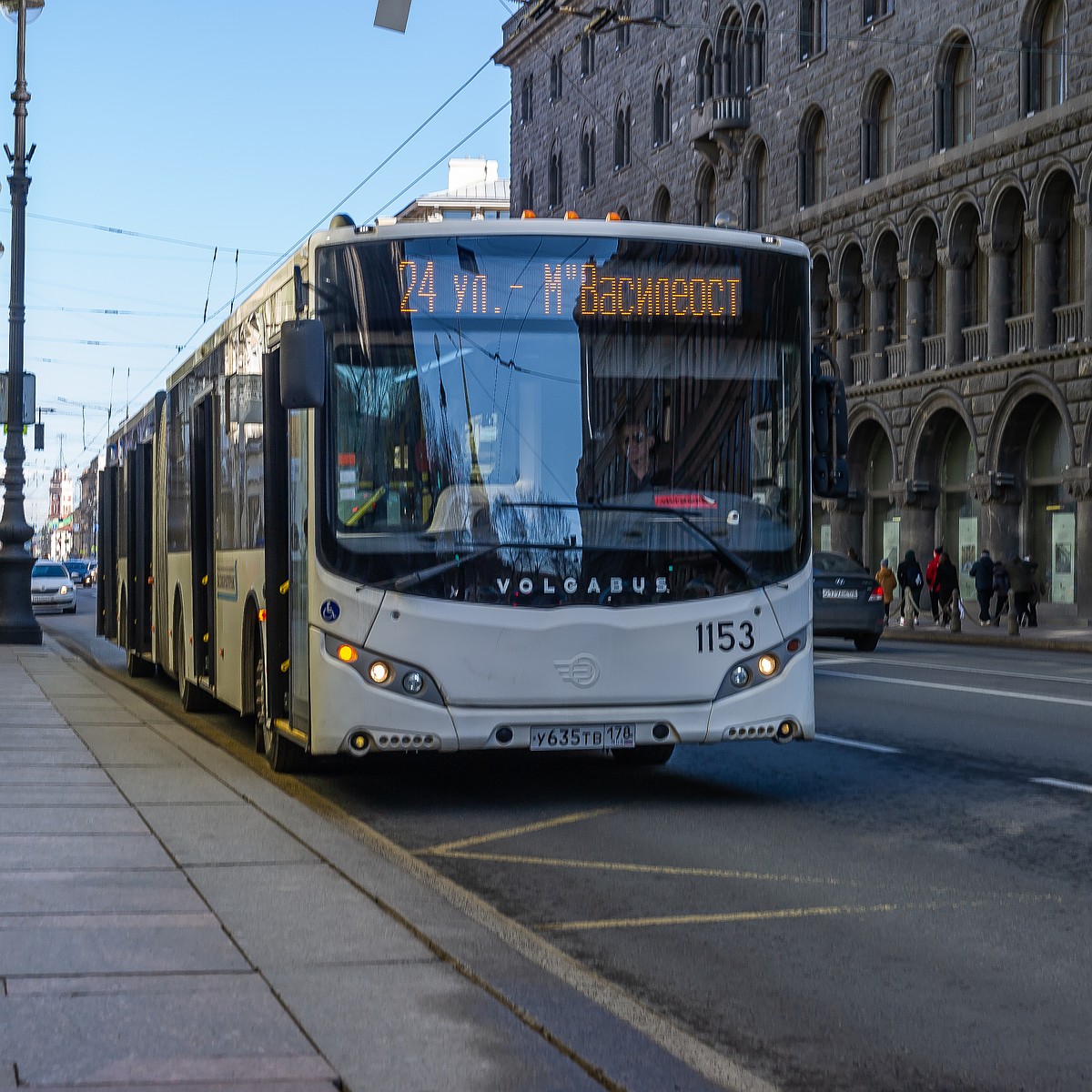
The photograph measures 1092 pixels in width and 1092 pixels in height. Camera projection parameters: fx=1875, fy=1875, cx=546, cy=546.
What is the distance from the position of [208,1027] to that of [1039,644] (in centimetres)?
2714

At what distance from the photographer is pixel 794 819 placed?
30.8 feet

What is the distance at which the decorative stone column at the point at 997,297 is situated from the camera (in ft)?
125

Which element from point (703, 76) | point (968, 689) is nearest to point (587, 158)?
point (703, 76)

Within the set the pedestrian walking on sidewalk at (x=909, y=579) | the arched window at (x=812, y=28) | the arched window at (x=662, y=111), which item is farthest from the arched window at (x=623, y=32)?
the pedestrian walking on sidewalk at (x=909, y=579)

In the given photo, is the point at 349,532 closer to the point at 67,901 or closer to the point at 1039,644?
the point at 67,901

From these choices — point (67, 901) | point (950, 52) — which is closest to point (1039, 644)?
point (950, 52)

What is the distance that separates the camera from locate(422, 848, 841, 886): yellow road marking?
7.72 meters

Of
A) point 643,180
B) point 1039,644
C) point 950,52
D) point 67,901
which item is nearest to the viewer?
point 67,901

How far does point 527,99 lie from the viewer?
66438 millimetres

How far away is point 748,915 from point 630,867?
1.16 metres

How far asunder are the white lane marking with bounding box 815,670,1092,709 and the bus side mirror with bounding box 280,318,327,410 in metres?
8.44

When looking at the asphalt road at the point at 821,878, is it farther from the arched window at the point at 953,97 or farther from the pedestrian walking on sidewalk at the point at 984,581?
the arched window at the point at 953,97

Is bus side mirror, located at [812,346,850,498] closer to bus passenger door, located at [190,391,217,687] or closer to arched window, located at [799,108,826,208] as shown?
bus passenger door, located at [190,391,217,687]

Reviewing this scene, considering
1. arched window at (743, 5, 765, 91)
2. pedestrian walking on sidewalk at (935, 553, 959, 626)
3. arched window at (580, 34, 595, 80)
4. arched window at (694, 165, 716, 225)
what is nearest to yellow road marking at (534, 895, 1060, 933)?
pedestrian walking on sidewalk at (935, 553, 959, 626)
